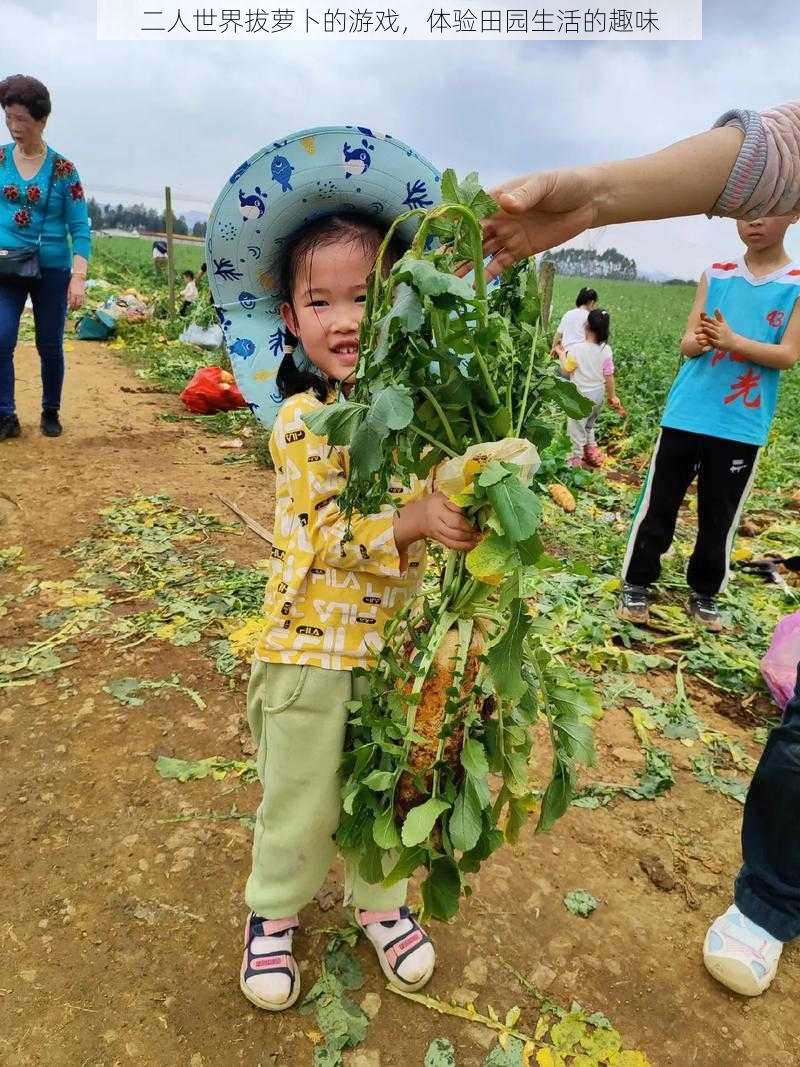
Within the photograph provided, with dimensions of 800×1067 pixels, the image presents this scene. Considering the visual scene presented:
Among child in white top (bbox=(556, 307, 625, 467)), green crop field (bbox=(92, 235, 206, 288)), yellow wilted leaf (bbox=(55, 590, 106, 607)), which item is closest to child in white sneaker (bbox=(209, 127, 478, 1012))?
yellow wilted leaf (bbox=(55, 590, 106, 607))

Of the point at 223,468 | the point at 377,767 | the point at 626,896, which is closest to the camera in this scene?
the point at 377,767

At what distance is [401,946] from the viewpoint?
1830 mm

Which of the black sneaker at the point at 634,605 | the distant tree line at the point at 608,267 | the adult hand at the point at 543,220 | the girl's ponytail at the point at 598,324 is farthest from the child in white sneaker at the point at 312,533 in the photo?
the distant tree line at the point at 608,267

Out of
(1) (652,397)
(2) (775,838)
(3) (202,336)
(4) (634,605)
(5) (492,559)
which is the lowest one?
(4) (634,605)

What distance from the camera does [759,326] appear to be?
10.9 feet

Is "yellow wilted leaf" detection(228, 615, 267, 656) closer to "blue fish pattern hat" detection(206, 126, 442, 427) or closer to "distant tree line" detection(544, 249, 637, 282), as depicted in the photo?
"blue fish pattern hat" detection(206, 126, 442, 427)

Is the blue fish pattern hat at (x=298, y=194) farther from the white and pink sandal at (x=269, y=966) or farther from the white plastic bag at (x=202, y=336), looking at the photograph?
the white plastic bag at (x=202, y=336)

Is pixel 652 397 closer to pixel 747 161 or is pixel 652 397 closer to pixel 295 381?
pixel 747 161

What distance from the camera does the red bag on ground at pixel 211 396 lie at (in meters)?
7.02

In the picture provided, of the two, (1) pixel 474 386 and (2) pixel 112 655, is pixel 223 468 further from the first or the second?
(1) pixel 474 386

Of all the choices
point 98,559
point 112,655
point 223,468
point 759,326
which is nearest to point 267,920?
point 112,655

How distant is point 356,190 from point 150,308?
12195 mm

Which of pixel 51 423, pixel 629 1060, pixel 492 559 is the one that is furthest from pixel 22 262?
pixel 629 1060

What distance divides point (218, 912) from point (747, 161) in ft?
7.37
